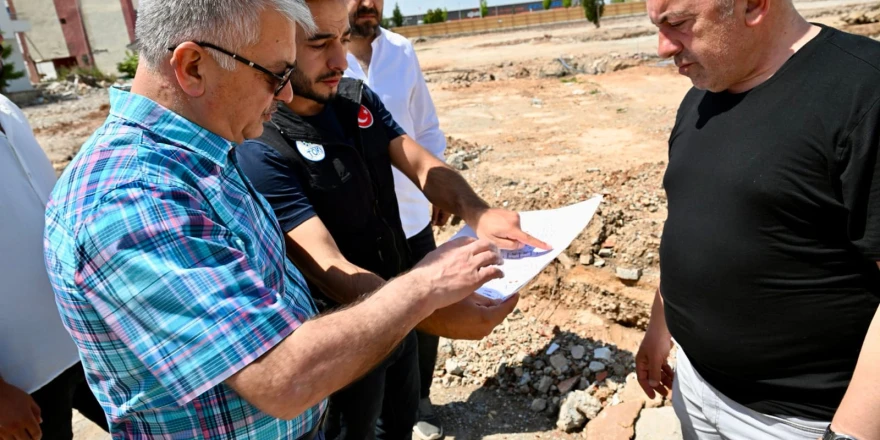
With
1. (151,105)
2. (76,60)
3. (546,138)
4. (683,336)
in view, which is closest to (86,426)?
(151,105)

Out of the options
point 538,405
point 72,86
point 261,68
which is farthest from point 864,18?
point 72,86

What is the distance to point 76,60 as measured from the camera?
42.1m

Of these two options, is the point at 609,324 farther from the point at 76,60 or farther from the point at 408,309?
the point at 76,60

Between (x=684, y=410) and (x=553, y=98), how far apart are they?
43.2ft

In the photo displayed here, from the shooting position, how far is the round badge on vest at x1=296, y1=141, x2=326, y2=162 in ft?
6.79

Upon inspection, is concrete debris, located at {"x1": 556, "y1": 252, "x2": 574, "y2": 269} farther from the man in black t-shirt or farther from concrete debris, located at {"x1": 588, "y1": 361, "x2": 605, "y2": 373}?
the man in black t-shirt

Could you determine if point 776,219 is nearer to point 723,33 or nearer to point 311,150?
point 723,33

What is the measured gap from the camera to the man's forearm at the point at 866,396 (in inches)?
56.9

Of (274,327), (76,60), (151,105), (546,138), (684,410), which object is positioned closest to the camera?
(274,327)

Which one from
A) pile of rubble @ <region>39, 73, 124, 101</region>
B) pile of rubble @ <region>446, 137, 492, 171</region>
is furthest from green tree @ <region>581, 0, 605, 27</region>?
pile of rubble @ <region>446, 137, 492, 171</region>

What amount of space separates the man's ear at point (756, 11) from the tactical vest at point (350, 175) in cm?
128

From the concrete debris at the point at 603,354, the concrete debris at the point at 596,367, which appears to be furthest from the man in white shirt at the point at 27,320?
the concrete debris at the point at 603,354

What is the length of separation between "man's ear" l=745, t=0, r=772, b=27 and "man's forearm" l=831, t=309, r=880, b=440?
0.81 meters

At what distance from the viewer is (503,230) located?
85.3 inches
